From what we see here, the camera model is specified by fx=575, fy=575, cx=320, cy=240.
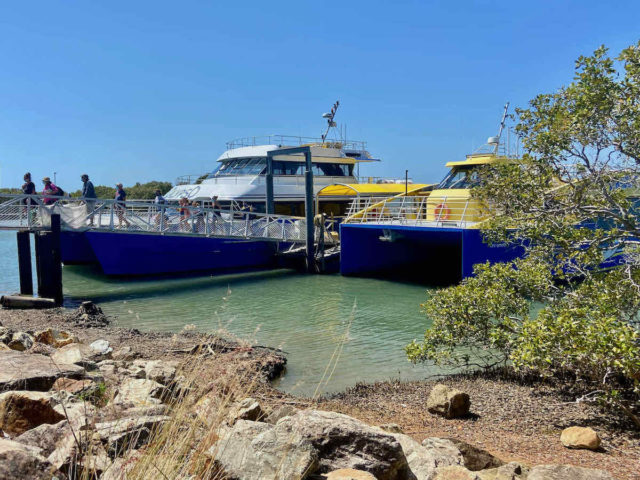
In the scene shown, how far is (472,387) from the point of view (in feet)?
23.7

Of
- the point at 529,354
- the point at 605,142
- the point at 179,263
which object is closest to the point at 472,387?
the point at 529,354

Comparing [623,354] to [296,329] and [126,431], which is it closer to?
[126,431]

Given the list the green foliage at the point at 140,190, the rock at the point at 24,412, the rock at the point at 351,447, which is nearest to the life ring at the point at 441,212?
the rock at the point at 351,447

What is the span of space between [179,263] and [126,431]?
1941 cm

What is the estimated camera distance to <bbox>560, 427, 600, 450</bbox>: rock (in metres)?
4.98

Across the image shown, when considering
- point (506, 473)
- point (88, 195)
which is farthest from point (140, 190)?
point (506, 473)

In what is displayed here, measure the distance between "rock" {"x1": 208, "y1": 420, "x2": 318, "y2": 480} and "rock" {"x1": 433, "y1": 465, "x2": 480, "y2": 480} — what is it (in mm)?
889

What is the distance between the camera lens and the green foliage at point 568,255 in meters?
5.68

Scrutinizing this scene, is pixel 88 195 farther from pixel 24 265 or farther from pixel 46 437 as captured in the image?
pixel 46 437

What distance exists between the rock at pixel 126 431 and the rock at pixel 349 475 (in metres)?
1.01

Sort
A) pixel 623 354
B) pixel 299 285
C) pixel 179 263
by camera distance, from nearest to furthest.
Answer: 1. pixel 623 354
2. pixel 299 285
3. pixel 179 263

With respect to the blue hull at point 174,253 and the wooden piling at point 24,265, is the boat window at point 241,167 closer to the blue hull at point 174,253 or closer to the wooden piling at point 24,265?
the blue hull at point 174,253

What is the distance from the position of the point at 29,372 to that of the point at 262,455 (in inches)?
110

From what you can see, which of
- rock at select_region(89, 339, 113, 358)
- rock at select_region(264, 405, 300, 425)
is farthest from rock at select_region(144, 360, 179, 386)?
rock at select_region(89, 339, 113, 358)
